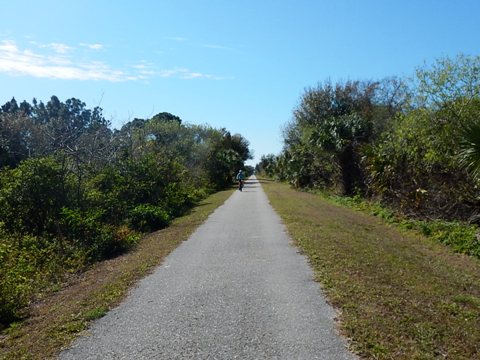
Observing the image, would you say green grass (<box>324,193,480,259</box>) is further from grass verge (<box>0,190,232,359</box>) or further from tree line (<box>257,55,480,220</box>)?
grass verge (<box>0,190,232,359</box>)

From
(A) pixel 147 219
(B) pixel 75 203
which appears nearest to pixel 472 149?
(A) pixel 147 219

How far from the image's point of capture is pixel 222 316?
575 centimetres

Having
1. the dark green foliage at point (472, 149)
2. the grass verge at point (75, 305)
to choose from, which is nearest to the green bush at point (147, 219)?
the grass verge at point (75, 305)

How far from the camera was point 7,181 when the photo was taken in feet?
44.2

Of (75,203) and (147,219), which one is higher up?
(75,203)

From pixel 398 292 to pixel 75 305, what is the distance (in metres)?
5.05

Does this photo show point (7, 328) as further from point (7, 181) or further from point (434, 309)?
point (7, 181)

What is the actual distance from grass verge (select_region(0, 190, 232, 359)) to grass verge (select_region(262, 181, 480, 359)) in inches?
130

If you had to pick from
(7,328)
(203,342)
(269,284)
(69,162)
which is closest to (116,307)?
(7,328)

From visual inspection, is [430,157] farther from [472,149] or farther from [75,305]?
[75,305]

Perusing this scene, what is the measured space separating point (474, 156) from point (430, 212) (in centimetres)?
821

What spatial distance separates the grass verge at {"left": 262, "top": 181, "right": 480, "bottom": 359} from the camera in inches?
190

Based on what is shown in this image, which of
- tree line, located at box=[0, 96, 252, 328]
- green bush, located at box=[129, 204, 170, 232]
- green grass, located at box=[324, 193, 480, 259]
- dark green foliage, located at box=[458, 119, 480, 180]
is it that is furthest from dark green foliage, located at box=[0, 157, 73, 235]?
green grass, located at box=[324, 193, 480, 259]

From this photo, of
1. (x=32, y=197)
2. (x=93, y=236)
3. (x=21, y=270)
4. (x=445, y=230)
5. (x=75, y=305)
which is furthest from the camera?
(x=445, y=230)
